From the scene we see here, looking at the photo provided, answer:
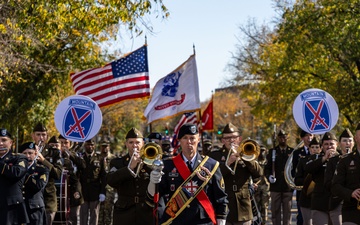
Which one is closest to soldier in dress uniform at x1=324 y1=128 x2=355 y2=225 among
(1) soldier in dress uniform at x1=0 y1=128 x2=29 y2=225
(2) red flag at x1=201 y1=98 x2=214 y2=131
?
(1) soldier in dress uniform at x1=0 y1=128 x2=29 y2=225

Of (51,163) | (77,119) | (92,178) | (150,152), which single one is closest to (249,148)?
(150,152)

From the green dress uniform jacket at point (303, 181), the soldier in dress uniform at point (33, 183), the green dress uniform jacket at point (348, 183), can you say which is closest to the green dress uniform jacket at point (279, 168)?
the green dress uniform jacket at point (303, 181)

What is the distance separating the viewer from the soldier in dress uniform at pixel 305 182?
13.4m

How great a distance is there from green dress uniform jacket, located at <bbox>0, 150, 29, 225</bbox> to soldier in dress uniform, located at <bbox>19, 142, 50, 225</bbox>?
22 centimetres

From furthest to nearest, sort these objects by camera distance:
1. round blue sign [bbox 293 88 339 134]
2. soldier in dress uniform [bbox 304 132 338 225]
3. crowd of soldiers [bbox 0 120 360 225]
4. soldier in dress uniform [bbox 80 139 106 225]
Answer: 1. soldier in dress uniform [bbox 80 139 106 225]
2. round blue sign [bbox 293 88 339 134]
3. soldier in dress uniform [bbox 304 132 338 225]
4. crowd of soldiers [bbox 0 120 360 225]

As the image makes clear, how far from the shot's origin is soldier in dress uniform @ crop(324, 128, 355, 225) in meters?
10.6

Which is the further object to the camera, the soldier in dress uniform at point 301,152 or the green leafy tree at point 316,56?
the green leafy tree at point 316,56

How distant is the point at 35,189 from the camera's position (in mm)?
11008

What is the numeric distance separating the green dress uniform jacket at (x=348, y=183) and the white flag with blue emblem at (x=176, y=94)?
7.54 metres

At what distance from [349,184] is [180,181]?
7.81 ft

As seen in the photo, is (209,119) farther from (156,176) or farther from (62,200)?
(156,176)

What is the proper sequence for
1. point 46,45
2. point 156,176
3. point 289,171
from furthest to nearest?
point 46,45
point 289,171
point 156,176

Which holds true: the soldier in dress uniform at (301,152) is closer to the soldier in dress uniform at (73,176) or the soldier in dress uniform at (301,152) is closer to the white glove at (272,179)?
the white glove at (272,179)

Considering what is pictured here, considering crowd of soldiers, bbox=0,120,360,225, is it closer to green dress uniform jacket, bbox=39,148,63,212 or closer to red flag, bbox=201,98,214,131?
green dress uniform jacket, bbox=39,148,63,212
